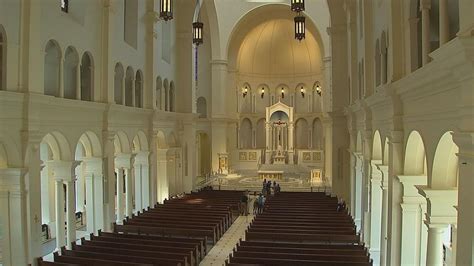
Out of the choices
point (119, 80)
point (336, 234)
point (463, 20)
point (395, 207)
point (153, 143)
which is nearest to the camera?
point (463, 20)

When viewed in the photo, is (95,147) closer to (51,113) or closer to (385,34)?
(51,113)

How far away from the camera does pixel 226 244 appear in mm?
19188

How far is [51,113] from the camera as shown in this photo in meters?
15.4

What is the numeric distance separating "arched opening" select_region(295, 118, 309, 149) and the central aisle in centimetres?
2364

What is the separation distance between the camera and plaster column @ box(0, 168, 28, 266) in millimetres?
13586

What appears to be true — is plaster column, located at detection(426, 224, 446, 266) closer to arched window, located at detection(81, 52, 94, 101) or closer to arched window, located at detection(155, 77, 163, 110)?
arched window, located at detection(81, 52, 94, 101)

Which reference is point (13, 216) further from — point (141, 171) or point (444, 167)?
point (444, 167)

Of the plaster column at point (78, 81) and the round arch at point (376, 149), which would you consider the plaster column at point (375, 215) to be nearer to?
the round arch at point (376, 149)

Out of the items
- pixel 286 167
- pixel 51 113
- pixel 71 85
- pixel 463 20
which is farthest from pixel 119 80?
pixel 286 167

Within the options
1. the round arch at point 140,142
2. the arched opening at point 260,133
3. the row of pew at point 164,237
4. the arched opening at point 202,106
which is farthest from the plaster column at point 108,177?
the arched opening at point 260,133

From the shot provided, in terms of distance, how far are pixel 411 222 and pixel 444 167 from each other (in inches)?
119

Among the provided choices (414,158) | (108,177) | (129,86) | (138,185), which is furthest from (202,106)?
(414,158)

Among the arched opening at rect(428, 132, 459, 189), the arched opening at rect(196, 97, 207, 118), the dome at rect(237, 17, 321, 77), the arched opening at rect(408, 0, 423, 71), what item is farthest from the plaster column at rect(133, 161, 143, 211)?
the dome at rect(237, 17, 321, 77)

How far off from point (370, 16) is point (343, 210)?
9.94m
